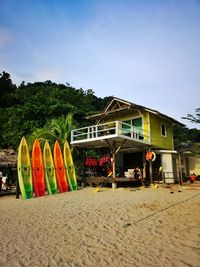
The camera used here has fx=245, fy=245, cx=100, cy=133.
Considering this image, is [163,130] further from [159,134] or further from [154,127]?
[154,127]

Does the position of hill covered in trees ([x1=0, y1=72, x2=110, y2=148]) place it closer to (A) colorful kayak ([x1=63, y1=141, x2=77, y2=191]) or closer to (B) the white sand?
(A) colorful kayak ([x1=63, y1=141, x2=77, y2=191])

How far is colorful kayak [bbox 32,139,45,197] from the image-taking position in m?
12.8

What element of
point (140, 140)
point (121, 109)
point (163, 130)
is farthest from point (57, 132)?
point (163, 130)

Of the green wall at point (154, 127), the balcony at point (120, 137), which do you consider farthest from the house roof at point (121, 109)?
the balcony at point (120, 137)

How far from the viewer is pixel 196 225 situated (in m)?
5.93

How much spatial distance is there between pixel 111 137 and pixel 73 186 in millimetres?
3797

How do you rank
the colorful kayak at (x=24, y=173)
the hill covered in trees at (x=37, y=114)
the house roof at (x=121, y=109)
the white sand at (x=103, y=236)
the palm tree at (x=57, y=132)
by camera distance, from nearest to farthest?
the white sand at (x=103, y=236) < the colorful kayak at (x=24, y=173) < the house roof at (x=121, y=109) < the palm tree at (x=57, y=132) < the hill covered in trees at (x=37, y=114)

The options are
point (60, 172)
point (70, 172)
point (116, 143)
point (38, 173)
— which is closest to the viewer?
point (38, 173)

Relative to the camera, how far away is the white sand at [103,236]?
4.07 meters

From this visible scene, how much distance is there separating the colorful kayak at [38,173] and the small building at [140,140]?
3508 mm

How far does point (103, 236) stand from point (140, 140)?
11.0 metres

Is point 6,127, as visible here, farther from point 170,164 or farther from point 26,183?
point 170,164

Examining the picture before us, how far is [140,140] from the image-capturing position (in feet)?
52.0

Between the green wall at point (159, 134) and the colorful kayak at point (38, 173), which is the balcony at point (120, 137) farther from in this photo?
the colorful kayak at point (38, 173)
